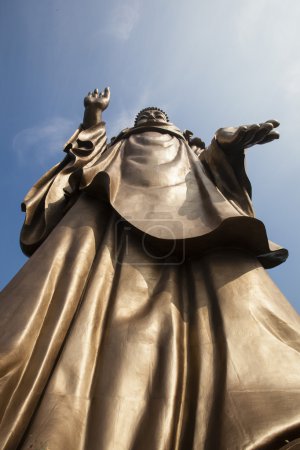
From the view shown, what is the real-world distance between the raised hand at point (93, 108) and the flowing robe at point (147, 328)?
1.50 m

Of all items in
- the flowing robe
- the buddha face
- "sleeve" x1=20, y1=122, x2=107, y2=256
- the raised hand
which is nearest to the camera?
the flowing robe

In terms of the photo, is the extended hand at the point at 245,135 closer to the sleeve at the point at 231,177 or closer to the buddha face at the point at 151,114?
the sleeve at the point at 231,177

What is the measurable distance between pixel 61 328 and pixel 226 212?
1.32 meters

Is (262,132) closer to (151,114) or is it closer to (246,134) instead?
(246,134)

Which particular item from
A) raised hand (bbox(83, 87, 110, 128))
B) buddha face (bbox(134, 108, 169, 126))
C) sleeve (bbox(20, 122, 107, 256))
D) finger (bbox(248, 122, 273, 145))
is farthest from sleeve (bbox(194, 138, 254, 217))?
buddha face (bbox(134, 108, 169, 126))

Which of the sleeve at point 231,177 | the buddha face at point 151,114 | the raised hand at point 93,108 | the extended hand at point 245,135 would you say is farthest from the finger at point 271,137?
the buddha face at point 151,114

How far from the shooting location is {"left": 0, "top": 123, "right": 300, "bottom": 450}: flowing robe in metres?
1.62

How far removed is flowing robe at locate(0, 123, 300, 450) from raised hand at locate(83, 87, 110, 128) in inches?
59.2

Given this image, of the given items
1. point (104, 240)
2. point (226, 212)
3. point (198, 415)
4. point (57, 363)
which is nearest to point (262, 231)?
point (226, 212)

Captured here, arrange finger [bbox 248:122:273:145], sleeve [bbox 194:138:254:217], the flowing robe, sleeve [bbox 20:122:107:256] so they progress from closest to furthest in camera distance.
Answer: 1. the flowing robe
2. finger [bbox 248:122:273:145]
3. sleeve [bbox 20:122:107:256]
4. sleeve [bbox 194:138:254:217]

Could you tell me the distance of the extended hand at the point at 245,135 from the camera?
3263 mm

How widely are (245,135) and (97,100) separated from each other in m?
2.19

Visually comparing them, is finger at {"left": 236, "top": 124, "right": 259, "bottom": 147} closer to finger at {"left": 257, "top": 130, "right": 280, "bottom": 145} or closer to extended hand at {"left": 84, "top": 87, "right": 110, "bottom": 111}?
finger at {"left": 257, "top": 130, "right": 280, "bottom": 145}

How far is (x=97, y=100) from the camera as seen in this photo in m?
4.89
